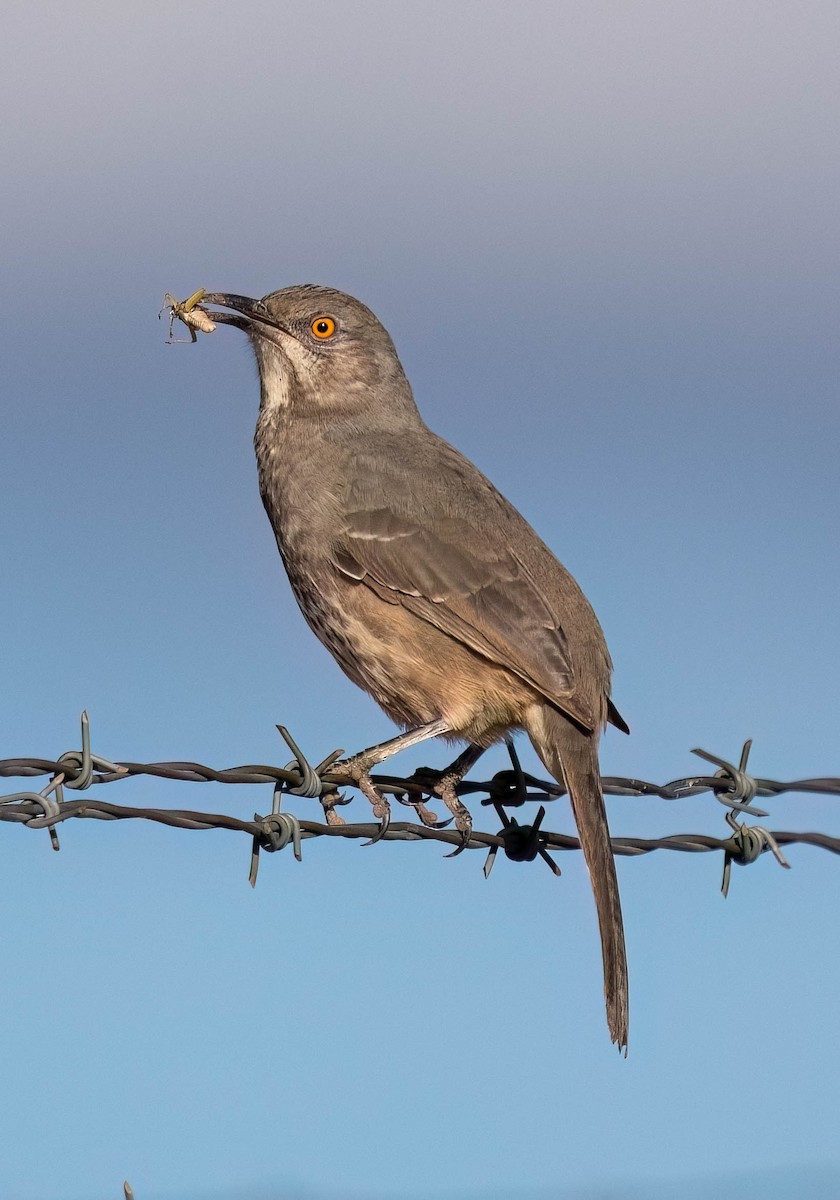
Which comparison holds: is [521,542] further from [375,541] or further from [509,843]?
[509,843]

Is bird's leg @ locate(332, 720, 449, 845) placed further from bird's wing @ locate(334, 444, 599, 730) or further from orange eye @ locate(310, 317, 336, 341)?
orange eye @ locate(310, 317, 336, 341)

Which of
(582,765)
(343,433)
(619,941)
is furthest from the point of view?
(343,433)

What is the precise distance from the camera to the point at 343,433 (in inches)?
251

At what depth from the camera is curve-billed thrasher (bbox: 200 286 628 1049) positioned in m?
5.44

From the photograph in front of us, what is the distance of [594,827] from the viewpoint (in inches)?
191

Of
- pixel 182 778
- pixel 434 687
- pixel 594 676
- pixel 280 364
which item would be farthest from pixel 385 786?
pixel 280 364

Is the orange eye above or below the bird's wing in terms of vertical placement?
above

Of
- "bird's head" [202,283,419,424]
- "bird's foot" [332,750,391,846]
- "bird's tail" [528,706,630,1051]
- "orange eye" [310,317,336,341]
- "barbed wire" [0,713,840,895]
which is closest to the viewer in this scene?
"barbed wire" [0,713,840,895]

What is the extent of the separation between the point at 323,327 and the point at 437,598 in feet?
5.95

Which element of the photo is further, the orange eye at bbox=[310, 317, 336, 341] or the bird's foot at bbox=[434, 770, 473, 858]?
the orange eye at bbox=[310, 317, 336, 341]

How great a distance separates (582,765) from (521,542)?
1.16 meters

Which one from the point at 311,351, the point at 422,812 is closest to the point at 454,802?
the point at 422,812

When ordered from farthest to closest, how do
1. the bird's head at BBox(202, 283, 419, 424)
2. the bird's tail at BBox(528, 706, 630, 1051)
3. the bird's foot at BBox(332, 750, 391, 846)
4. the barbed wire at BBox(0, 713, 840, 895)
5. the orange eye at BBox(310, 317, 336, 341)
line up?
the orange eye at BBox(310, 317, 336, 341) < the bird's head at BBox(202, 283, 419, 424) < the bird's foot at BBox(332, 750, 391, 846) < the bird's tail at BBox(528, 706, 630, 1051) < the barbed wire at BBox(0, 713, 840, 895)

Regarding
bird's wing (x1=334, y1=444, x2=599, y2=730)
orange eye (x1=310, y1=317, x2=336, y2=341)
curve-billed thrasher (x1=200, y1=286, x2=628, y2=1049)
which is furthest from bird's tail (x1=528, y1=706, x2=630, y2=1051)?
orange eye (x1=310, y1=317, x2=336, y2=341)
